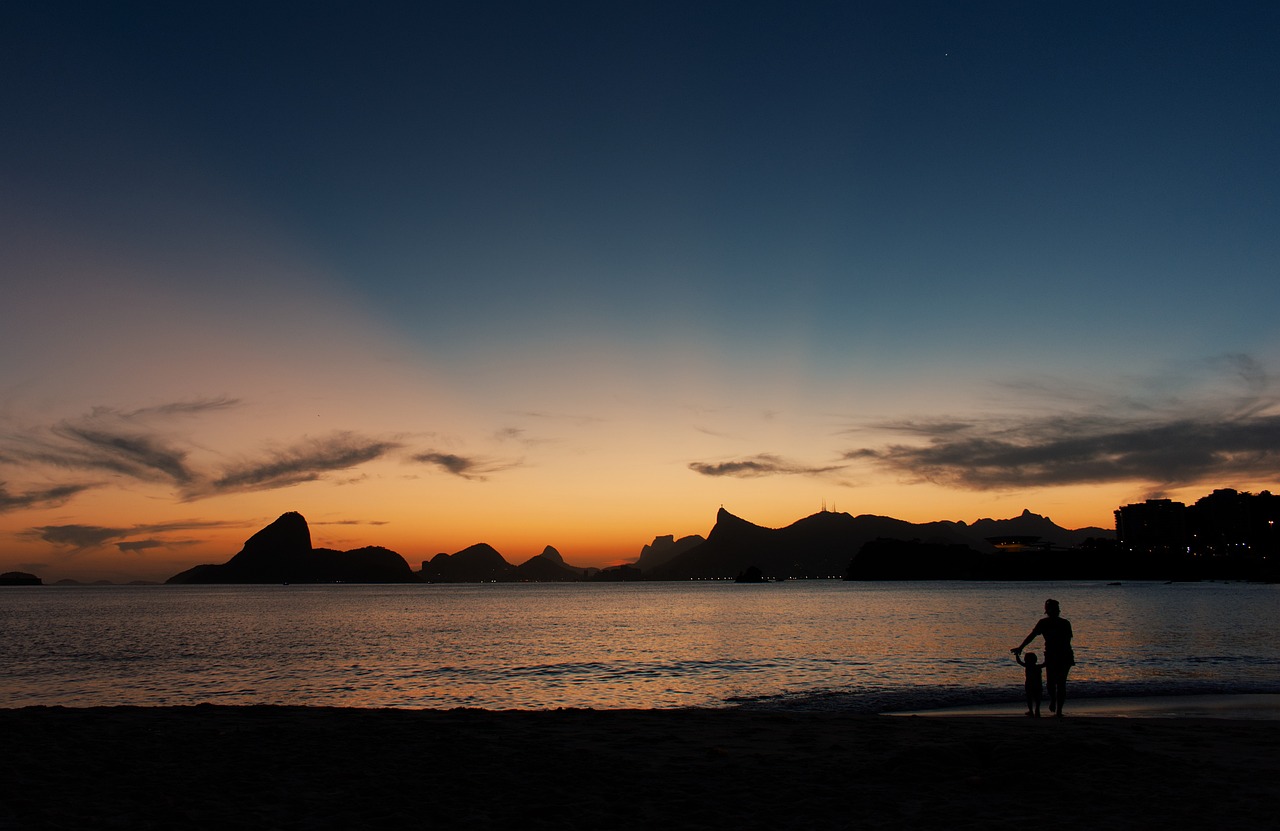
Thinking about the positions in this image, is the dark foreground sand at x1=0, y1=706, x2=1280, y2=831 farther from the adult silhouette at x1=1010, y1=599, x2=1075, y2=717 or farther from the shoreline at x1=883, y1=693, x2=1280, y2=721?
the shoreline at x1=883, y1=693, x2=1280, y2=721

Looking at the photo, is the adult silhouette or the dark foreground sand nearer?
the dark foreground sand

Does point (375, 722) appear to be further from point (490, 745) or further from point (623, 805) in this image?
point (623, 805)

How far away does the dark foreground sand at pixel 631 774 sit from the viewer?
11234 millimetres

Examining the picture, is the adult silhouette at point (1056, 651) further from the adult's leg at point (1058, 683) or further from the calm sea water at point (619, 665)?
the calm sea water at point (619, 665)

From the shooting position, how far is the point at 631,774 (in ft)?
45.9

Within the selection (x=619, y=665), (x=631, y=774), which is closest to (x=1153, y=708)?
(x=631, y=774)

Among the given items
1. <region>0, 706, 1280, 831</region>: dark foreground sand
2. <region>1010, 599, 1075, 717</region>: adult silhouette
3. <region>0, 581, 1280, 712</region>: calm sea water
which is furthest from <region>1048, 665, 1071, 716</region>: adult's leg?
<region>0, 581, 1280, 712</region>: calm sea water

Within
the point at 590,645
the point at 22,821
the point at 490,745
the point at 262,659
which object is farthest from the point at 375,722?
the point at 590,645

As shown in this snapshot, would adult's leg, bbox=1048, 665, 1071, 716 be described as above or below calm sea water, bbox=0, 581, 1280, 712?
above

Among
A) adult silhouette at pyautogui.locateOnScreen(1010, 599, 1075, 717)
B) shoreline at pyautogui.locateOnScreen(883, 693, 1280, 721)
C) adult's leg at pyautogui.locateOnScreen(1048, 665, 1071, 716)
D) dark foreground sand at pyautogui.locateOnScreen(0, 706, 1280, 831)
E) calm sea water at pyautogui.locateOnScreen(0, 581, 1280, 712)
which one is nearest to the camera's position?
dark foreground sand at pyautogui.locateOnScreen(0, 706, 1280, 831)

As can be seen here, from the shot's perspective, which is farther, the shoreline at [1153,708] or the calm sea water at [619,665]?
the calm sea water at [619,665]

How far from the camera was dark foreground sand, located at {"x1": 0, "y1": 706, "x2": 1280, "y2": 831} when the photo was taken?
11.2 meters

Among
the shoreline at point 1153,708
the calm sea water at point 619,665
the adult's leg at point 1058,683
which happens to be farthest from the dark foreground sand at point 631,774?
the calm sea water at point 619,665

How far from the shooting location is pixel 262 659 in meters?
56.0
